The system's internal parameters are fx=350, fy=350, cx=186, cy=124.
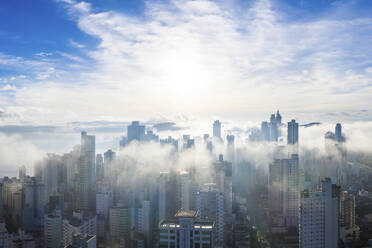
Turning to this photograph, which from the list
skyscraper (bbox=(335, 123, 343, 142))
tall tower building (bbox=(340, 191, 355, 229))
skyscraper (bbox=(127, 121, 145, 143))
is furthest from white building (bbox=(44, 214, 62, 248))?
skyscraper (bbox=(335, 123, 343, 142))

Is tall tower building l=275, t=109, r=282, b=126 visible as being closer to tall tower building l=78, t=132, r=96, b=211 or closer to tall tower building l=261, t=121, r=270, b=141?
tall tower building l=261, t=121, r=270, b=141

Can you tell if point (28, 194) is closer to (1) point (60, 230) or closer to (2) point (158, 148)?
(1) point (60, 230)

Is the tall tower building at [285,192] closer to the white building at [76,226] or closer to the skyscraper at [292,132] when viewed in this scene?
the white building at [76,226]

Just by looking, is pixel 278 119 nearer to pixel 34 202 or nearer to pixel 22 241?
pixel 34 202

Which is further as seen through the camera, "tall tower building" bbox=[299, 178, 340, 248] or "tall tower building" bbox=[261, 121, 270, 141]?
"tall tower building" bbox=[261, 121, 270, 141]

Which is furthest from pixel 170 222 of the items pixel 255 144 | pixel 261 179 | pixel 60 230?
pixel 255 144

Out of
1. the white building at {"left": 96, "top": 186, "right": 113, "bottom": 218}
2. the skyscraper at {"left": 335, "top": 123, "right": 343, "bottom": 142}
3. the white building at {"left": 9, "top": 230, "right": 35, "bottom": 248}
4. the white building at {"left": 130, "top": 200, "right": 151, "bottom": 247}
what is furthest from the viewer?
the skyscraper at {"left": 335, "top": 123, "right": 343, "bottom": 142}

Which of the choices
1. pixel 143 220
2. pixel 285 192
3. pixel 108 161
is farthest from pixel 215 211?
pixel 108 161
